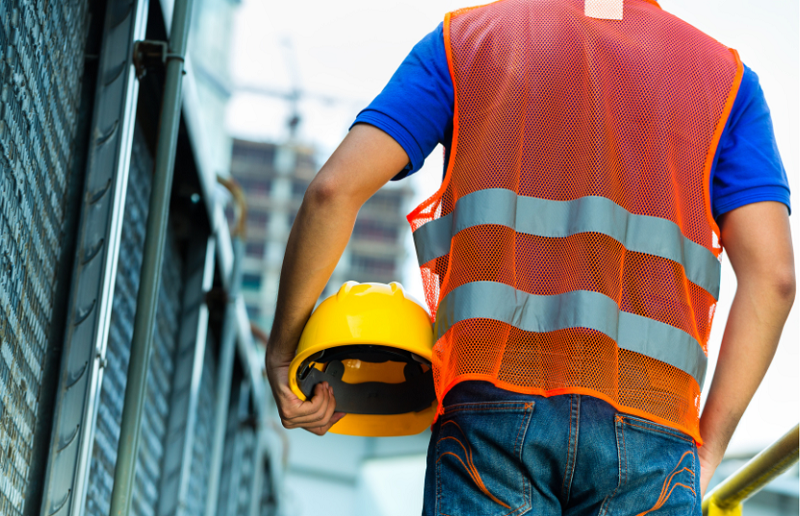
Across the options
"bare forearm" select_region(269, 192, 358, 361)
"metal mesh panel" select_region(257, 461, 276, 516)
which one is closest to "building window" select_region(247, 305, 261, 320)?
"metal mesh panel" select_region(257, 461, 276, 516)

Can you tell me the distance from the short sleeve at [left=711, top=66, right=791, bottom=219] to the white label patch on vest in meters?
0.32

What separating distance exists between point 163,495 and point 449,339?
7.81 ft

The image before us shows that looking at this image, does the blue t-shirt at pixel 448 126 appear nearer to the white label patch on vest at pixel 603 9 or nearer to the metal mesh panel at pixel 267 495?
the white label patch on vest at pixel 603 9

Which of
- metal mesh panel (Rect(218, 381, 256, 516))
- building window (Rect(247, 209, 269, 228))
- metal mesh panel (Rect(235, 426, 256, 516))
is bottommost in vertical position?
building window (Rect(247, 209, 269, 228))

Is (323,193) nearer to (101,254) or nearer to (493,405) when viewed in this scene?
(493,405)

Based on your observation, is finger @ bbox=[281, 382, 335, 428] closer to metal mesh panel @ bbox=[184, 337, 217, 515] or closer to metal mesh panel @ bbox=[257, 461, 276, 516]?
metal mesh panel @ bbox=[184, 337, 217, 515]

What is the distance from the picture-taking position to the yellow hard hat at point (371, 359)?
164cm

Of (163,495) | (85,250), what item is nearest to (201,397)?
(163,495)

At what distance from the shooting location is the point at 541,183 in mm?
1523

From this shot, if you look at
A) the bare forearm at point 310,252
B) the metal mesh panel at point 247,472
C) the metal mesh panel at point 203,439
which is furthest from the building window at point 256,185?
the bare forearm at point 310,252

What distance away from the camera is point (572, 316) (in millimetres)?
1441

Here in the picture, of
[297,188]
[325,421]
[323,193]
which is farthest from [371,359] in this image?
[297,188]

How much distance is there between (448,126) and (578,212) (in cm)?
32

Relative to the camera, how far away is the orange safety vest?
145 centimetres
